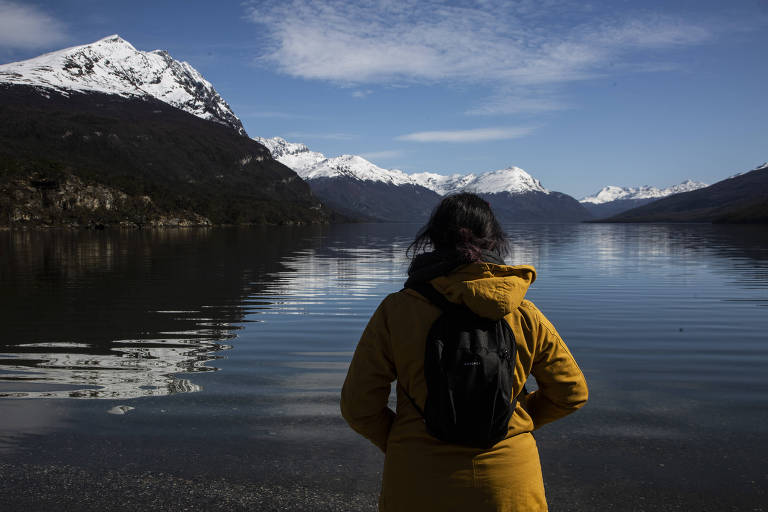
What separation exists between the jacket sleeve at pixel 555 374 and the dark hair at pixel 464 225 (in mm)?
555

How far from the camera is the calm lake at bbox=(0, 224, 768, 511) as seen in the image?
20.6 ft

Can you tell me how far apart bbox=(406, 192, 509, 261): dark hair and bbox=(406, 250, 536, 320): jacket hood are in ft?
0.58

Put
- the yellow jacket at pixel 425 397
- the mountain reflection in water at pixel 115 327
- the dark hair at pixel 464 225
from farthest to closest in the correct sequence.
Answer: the mountain reflection in water at pixel 115 327, the dark hair at pixel 464 225, the yellow jacket at pixel 425 397

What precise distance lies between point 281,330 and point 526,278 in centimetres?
1330

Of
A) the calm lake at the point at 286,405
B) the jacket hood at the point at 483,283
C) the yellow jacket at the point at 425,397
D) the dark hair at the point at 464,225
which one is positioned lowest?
the calm lake at the point at 286,405

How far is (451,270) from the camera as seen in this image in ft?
10.9

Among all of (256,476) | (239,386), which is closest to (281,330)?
(239,386)

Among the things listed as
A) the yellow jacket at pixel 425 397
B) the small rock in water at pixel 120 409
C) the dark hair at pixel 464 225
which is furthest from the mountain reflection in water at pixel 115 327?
the dark hair at pixel 464 225

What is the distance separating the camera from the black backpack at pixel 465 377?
322 cm

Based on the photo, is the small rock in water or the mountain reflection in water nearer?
Result: the small rock in water

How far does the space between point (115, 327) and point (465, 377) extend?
15.4 m

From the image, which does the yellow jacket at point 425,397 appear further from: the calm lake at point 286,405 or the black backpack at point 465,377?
the calm lake at point 286,405

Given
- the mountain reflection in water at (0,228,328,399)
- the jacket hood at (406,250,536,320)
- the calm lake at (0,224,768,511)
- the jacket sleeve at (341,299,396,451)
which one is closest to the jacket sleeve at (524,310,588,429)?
the jacket hood at (406,250,536,320)

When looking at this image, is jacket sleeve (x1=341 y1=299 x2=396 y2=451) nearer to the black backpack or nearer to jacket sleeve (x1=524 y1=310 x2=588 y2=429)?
the black backpack
